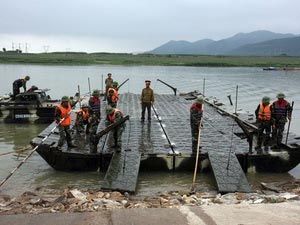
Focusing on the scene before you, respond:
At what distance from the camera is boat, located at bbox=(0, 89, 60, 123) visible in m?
22.6

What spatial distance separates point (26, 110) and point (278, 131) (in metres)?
14.1

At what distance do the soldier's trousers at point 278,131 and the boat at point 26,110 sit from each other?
12920 millimetres

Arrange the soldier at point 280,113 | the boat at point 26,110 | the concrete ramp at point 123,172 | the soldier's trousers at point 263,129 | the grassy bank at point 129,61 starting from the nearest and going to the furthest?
the concrete ramp at point 123,172
the soldier at point 280,113
the soldier's trousers at point 263,129
the boat at point 26,110
the grassy bank at point 129,61

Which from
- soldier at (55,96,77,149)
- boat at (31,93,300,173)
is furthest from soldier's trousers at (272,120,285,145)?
soldier at (55,96,77,149)

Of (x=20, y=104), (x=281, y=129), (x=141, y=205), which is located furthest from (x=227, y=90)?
(x=141, y=205)

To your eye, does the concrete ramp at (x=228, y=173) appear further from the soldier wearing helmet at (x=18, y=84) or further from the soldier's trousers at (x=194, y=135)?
the soldier wearing helmet at (x=18, y=84)

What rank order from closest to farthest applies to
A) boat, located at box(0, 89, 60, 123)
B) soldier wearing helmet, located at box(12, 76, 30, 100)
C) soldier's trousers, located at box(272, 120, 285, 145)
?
1. soldier's trousers, located at box(272, 120, 285, 145)
2. boat, located at box(0, 89, 60, 123)
3. soldier wearing helmet, located at box(12, 76, 30, 100)

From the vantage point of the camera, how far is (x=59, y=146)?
43.2 feet

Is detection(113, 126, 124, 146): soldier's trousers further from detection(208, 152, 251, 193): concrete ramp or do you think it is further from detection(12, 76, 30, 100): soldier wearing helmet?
detection(12, 76, 30, 100): soldier wearing helmet

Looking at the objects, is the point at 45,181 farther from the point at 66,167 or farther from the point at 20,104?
the point at 20,104

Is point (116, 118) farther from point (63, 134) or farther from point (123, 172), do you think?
point (123, 172)

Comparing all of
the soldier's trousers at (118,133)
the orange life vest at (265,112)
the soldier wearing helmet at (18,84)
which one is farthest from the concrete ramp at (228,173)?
the soldier wearing helmet at (18,84)

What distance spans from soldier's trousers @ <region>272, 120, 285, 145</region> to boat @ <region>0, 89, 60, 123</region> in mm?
12920

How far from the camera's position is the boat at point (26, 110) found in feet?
74.2
